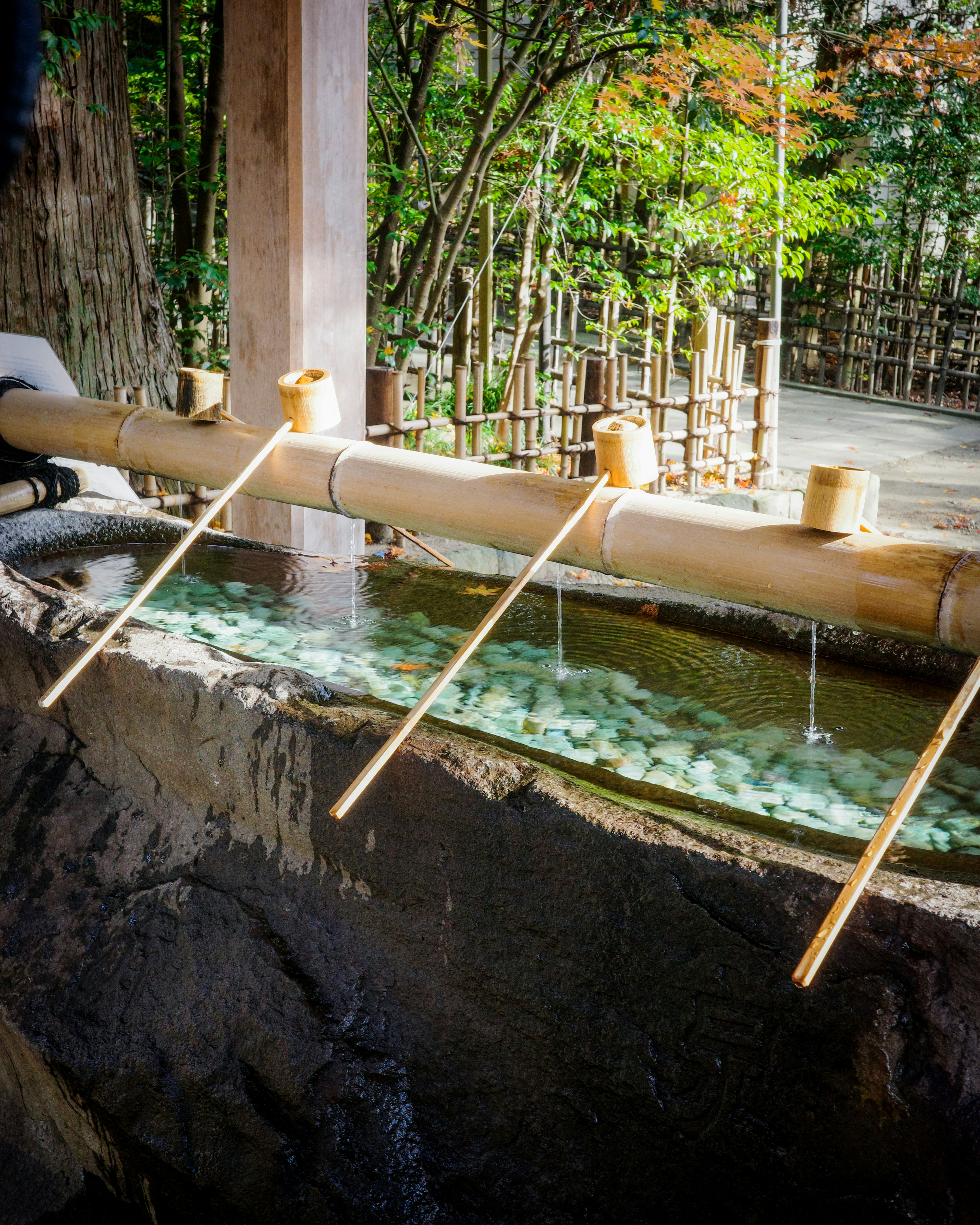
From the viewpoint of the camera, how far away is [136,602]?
6.93 feet

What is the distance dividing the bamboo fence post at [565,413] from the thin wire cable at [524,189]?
865 millimetres

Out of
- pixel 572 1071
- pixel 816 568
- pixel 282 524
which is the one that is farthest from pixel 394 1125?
pixel 282 524

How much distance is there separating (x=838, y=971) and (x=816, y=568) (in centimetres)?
78

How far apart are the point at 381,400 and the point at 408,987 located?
3.63 metres

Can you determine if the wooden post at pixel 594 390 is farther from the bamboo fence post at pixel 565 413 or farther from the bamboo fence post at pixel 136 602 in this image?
the bamboo fence post at pixel 136 602

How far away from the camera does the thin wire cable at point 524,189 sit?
21.5ft

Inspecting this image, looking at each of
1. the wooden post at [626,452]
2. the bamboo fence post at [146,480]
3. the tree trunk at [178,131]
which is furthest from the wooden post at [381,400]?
the wooden post at [626,452]

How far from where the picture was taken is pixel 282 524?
3.96 metres

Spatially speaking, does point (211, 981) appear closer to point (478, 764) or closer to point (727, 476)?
point (478, 764)

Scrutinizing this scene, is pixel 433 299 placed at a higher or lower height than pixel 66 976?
higher

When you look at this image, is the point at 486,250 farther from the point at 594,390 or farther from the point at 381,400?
the point at 381,400

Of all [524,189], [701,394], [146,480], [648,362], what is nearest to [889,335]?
[701,394]

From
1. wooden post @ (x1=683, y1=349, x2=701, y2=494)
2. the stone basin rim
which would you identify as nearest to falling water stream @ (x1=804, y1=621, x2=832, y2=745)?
the stone basin rim

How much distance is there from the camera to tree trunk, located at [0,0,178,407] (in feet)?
16.4
